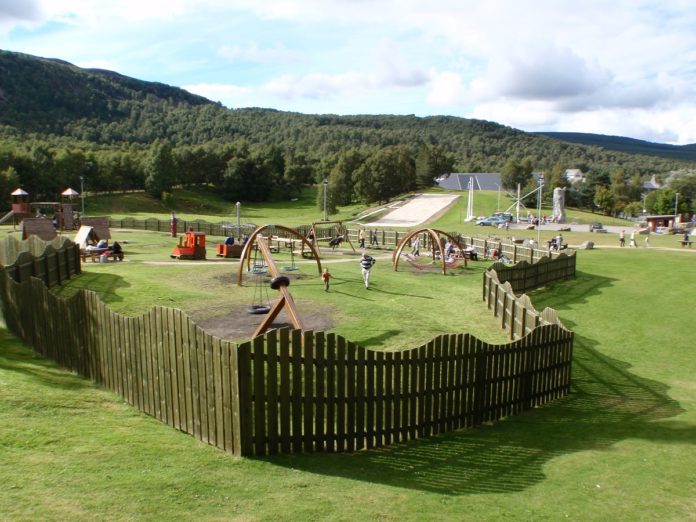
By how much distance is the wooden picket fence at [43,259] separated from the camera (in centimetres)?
1662

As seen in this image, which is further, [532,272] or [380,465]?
[532,272]

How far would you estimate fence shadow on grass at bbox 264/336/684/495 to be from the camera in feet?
23.2

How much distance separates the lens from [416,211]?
8469 centimetres

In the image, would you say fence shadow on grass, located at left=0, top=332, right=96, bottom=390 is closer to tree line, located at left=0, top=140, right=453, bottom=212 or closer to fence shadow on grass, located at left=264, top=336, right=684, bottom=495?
fence shadow on grass, located at left=264, top=336, right=684, bottom=495

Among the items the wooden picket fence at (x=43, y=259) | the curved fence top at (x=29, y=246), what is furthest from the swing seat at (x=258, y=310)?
the curved fence top at (x=29, y=246)

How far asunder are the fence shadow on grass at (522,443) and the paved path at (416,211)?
191ft

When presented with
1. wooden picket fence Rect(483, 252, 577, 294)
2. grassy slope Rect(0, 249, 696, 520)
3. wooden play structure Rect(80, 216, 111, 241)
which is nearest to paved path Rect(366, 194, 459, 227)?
wooden play structure Rect(80, 216, 111, 241)

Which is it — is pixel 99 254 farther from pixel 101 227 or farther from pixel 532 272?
pixel 532 272

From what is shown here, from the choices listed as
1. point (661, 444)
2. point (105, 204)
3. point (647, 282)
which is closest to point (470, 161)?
point (105, 204)

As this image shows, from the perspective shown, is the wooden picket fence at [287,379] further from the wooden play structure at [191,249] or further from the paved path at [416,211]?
the paved path at [416,211]

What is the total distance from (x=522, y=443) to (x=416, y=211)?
7693cm

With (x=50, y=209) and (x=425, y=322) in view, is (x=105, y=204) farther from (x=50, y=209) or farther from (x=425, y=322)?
(x=425, y=322)

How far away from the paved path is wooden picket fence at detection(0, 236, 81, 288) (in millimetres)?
A: 49491

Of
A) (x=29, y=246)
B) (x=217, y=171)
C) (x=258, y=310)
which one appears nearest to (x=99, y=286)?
(x=29, y=246)
